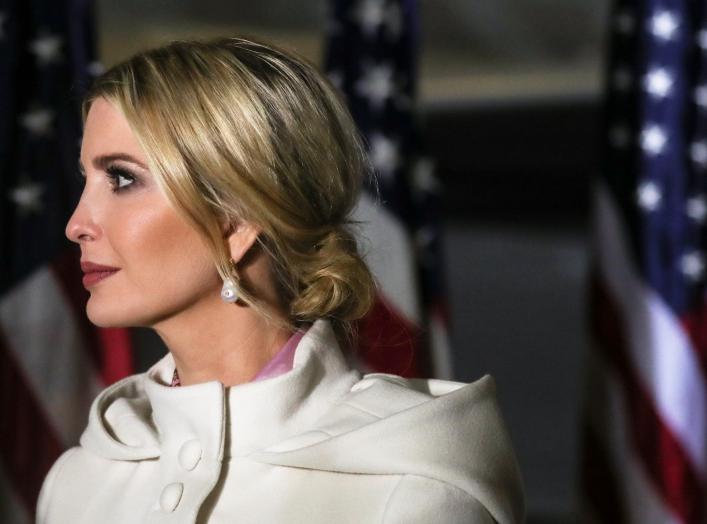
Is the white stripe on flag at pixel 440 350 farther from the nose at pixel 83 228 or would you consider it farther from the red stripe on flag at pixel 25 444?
the nose at pixel 83 228

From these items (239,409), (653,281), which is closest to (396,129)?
(653,281)

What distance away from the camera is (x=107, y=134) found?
3.77 ft

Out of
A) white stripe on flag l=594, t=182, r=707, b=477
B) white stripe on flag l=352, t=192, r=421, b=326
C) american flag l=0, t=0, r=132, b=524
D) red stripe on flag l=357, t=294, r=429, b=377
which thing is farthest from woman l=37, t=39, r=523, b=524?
white stripe on flag l=594, t=182, r=707, b=477

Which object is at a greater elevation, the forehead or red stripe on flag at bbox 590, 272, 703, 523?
the forehead

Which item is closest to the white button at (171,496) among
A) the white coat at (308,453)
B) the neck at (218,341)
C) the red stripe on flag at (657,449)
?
the white coat at (308,453)

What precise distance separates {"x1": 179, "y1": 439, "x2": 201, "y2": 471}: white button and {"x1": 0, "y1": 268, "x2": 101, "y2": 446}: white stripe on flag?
1235 millimetres

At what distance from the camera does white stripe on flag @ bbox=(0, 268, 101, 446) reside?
2.35 m

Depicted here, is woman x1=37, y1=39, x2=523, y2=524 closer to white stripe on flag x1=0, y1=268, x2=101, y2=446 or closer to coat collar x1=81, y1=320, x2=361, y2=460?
coat collar x1=81, y1=320, x2=361, y2=460

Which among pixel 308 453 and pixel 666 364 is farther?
pixel 666 364

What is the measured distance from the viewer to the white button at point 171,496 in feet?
3.74

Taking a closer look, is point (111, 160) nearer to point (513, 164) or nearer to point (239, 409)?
point (239, 409)

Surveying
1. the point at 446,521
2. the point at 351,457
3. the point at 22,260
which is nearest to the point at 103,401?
the point at 351,457

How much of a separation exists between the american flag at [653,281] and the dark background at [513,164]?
2221 mm

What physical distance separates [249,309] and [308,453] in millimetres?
174
